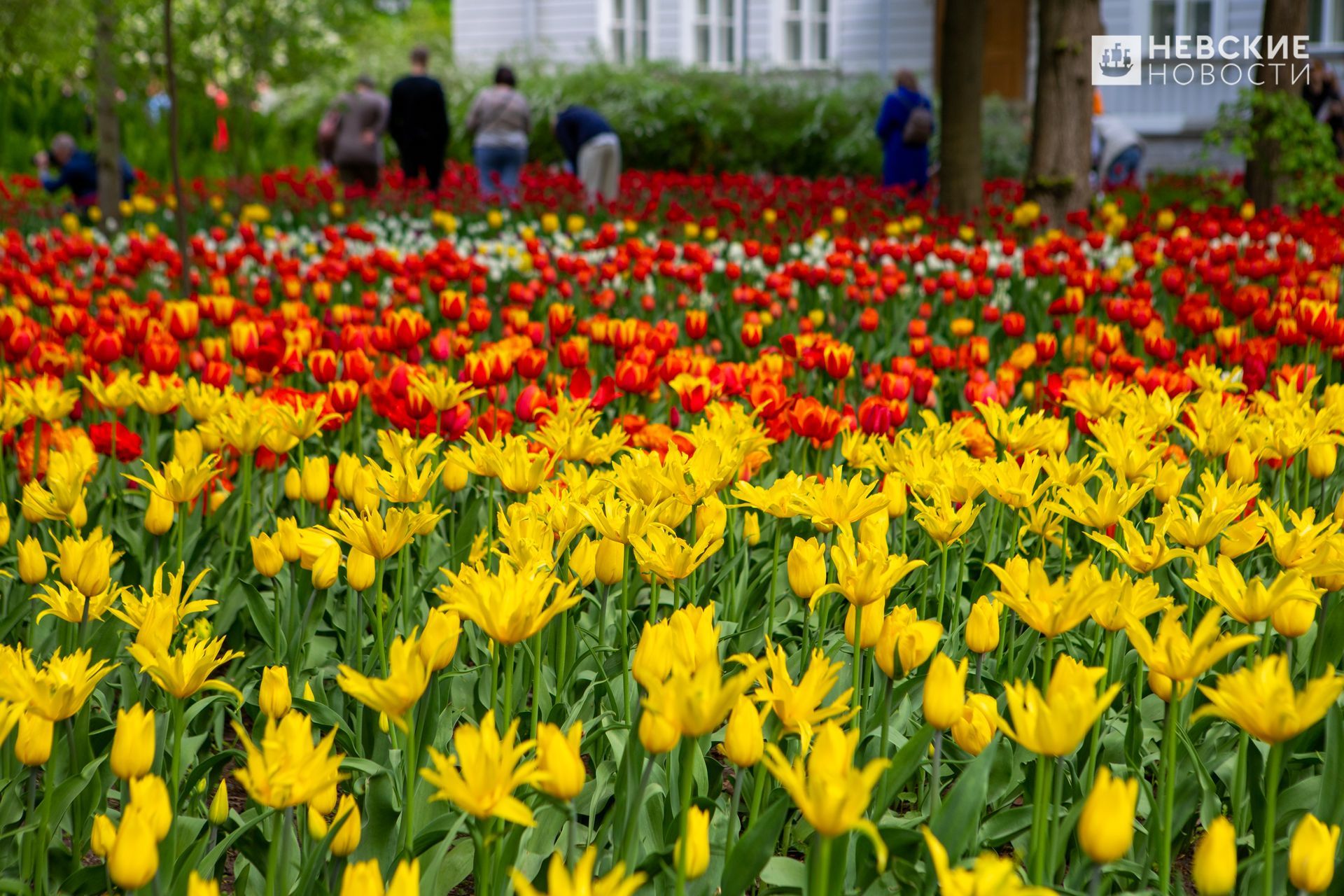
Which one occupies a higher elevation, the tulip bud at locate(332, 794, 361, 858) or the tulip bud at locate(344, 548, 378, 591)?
the tulip bud at locate(344, 548, 378, 591)

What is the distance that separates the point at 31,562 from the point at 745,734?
1349 mm

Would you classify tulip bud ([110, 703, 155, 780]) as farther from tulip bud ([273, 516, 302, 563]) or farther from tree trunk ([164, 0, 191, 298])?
tree trunk ([164, 0, 191, 298])

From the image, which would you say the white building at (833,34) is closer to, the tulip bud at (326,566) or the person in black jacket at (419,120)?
the person in black jacket at (419,120)

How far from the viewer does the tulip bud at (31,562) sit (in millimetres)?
2154

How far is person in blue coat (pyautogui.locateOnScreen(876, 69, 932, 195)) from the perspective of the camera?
13.9m

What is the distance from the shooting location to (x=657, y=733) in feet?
4.43

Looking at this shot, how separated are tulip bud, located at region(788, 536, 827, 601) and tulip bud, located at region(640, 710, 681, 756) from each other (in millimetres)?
611

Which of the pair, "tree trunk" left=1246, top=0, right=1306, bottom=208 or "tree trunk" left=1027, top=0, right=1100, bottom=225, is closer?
"tree trunk" left=1027, top=0, right=1100, bottom=225

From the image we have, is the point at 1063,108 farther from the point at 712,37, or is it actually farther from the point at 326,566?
the point at 712,37

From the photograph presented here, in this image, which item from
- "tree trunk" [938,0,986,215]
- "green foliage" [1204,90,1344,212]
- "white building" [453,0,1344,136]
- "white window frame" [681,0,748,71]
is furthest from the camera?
"white window frame" [681,0,748,71]

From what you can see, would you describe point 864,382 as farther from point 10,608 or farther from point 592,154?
point 592,154

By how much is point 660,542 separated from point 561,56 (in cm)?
2463

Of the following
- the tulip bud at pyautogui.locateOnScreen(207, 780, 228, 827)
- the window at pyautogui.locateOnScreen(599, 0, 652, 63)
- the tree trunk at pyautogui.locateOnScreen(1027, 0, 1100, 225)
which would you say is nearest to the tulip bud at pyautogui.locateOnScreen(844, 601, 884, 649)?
the tulip bud at pyautogui.locateOnScreen(207, 780, 228, 827)

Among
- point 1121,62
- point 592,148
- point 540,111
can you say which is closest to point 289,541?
point 592,148
